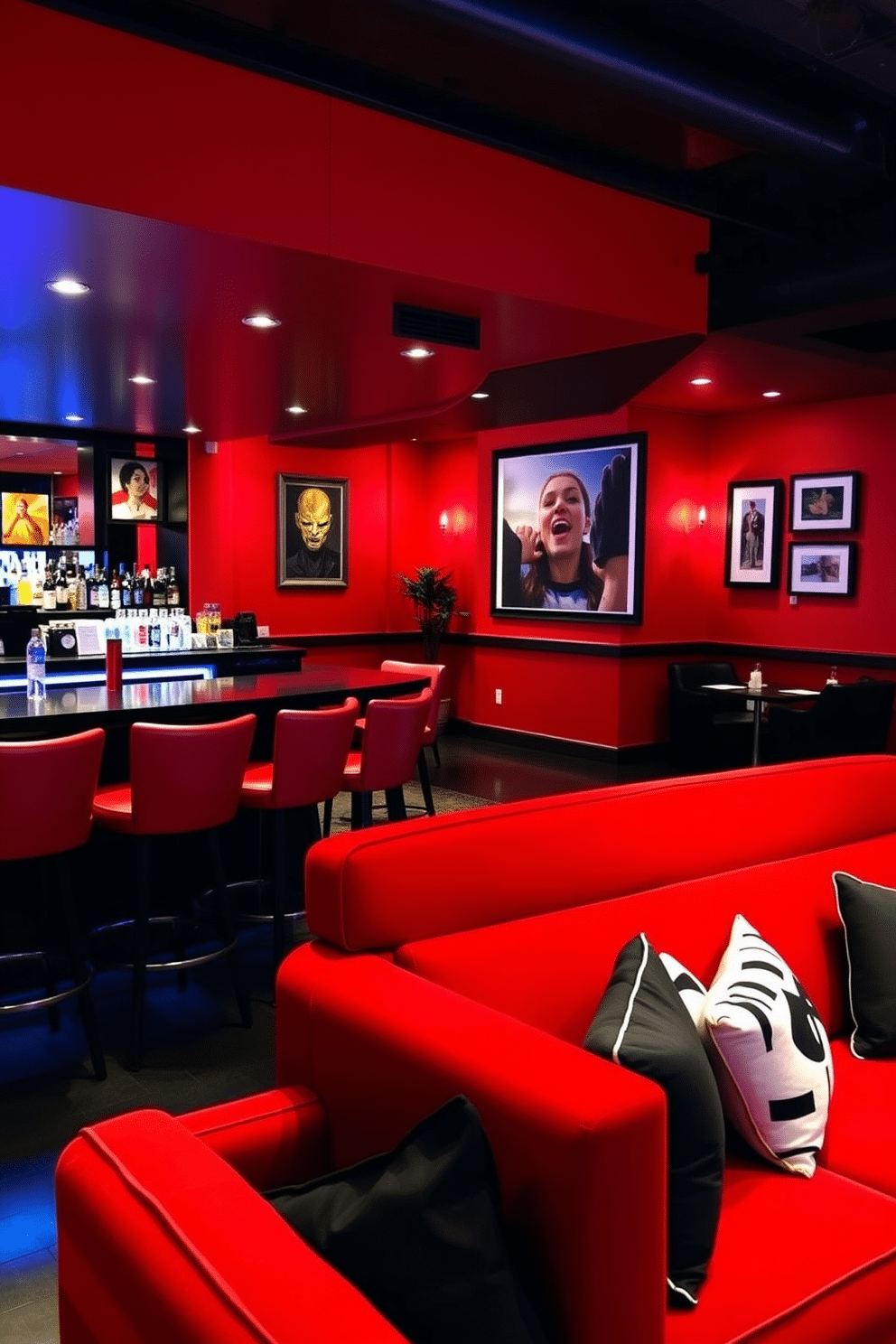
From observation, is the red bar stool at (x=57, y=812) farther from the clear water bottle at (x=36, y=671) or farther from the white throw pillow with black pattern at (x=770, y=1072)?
the white throw pillow with black pattern at (x=770, y=1072)

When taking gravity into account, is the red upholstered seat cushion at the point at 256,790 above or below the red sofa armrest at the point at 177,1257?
below

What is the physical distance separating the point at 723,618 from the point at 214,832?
6.36m

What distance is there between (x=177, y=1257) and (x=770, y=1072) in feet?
3.65

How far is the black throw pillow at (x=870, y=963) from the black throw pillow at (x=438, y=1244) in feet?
4.69

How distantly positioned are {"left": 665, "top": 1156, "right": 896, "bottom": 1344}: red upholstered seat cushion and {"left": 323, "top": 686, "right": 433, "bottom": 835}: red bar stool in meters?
3.02

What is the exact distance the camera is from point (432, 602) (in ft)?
35.1

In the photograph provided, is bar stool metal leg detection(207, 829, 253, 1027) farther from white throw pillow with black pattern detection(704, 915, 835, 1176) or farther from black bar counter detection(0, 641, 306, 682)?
black bar counter detection(0, 641, 306, 682)

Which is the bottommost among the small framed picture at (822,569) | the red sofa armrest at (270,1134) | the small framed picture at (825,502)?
the red sofa armrest at (270,1134)

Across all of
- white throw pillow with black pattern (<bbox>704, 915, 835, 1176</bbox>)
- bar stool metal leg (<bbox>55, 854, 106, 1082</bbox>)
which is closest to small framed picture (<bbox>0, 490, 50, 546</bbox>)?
bar stool metal leg (<bbox>55, 854, 106, 1082</bbox>)

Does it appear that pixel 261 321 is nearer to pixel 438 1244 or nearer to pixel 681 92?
pixel 681 92

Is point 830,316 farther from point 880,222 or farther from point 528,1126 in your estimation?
point 528,1126

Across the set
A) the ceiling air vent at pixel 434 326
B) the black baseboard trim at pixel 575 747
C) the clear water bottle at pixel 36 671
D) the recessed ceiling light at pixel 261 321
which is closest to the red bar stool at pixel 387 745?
the clear water bottle at pixel 36 671

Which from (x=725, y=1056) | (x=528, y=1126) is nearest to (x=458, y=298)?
(x=725, y=1056)

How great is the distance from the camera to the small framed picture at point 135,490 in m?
9.74
